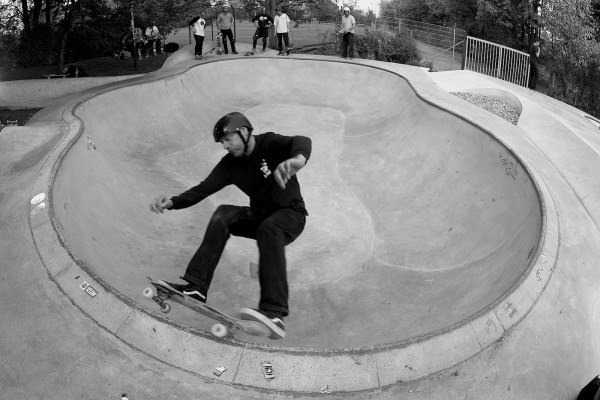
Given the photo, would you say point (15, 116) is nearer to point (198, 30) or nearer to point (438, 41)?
point (198, 30)

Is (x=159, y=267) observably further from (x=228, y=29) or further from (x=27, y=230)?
(x=228, y=29)

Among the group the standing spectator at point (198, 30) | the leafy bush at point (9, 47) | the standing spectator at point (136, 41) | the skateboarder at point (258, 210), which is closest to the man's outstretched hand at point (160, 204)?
the skateboarder at point (258, 210)

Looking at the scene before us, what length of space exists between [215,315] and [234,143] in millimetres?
1415

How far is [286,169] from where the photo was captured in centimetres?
391

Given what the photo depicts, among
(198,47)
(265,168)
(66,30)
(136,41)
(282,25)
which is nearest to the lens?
(265,168)

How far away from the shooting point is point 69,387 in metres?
4.01

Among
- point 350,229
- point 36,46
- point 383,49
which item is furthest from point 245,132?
point 383,49

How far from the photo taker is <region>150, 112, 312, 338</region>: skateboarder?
13.6 ft

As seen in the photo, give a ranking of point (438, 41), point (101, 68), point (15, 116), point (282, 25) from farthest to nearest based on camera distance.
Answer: point (438, 41)
point (282, 25)
point (101, 68)
point (15, 116)

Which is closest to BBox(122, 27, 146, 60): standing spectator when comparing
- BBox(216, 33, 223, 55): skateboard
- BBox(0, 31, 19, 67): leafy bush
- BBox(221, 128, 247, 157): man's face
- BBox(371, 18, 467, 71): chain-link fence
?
BBox(216, 33, 223, 55): skateboard

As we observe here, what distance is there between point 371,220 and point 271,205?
4299 millimetres

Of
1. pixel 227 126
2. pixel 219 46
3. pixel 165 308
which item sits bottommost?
pixel 219 46

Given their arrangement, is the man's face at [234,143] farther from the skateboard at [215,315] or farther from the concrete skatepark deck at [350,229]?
the concrete skatepark deck at [350,229]

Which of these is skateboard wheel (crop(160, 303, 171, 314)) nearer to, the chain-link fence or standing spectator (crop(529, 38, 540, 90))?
standing spectator (crop(529, 38, 540, 90))
